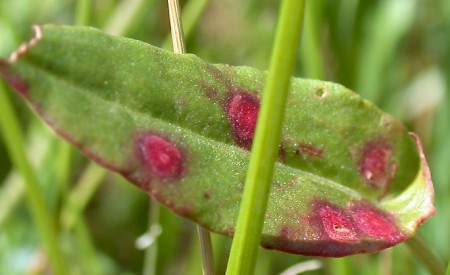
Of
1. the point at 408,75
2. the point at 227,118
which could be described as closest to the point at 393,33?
the point at 408,75

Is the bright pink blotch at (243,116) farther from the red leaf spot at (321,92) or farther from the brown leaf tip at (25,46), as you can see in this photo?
the brown leaf tip at (25,46)

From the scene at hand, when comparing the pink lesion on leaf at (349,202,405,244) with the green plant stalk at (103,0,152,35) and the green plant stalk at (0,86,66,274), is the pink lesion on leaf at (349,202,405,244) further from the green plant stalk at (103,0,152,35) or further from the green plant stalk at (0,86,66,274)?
the green plant stalk at (103,0,152,35)

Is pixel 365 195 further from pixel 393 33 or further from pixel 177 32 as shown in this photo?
pixel 393 33

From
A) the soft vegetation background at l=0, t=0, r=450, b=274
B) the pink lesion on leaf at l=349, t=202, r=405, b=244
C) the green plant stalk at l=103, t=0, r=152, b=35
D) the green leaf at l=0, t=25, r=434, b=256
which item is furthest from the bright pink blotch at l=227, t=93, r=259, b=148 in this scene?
the green plant stalk at l=103, t=0, r=152, b=35

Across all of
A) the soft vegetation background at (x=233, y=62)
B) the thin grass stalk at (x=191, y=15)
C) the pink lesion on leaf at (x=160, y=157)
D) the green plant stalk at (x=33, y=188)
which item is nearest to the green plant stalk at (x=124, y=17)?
the soft vegetation background at (x=233, y=62)

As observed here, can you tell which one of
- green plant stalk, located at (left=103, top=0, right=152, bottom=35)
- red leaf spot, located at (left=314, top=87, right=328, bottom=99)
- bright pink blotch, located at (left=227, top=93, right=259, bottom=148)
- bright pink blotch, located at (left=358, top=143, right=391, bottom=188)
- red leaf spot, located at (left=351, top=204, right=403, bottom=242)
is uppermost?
green plant stalk, located at (left=103, top=0, right=152, bottom=35)

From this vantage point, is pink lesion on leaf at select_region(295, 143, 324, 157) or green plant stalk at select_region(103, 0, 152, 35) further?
green plant stalk at select_region(103, 0, 152, 35)

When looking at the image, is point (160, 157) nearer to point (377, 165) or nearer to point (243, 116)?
point (243, 116)
